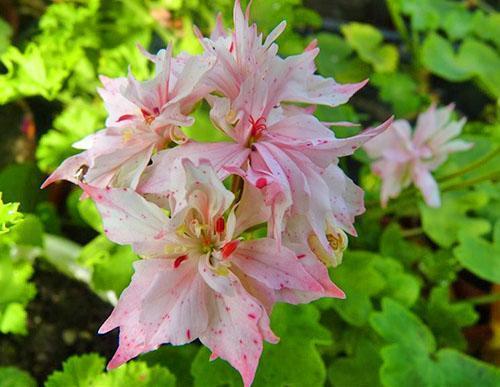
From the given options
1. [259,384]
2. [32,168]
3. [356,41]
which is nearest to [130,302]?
[259,384]

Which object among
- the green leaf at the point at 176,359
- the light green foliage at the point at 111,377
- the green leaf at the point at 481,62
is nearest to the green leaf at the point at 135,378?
the light green foliage at the point at 111,377

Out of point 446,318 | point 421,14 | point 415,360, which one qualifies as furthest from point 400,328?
point 421,14

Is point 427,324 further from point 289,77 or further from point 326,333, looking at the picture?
point 289,77

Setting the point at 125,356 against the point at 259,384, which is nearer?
the point at 125,356

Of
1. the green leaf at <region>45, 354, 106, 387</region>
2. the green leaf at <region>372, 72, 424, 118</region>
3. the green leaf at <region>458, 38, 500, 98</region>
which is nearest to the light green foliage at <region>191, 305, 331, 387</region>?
the green leaf at <region>45, 354, 106, 387</region>

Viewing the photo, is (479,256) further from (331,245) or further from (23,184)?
(23,184)

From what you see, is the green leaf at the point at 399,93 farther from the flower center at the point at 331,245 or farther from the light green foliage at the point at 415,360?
the flower center at the point at 331,245
